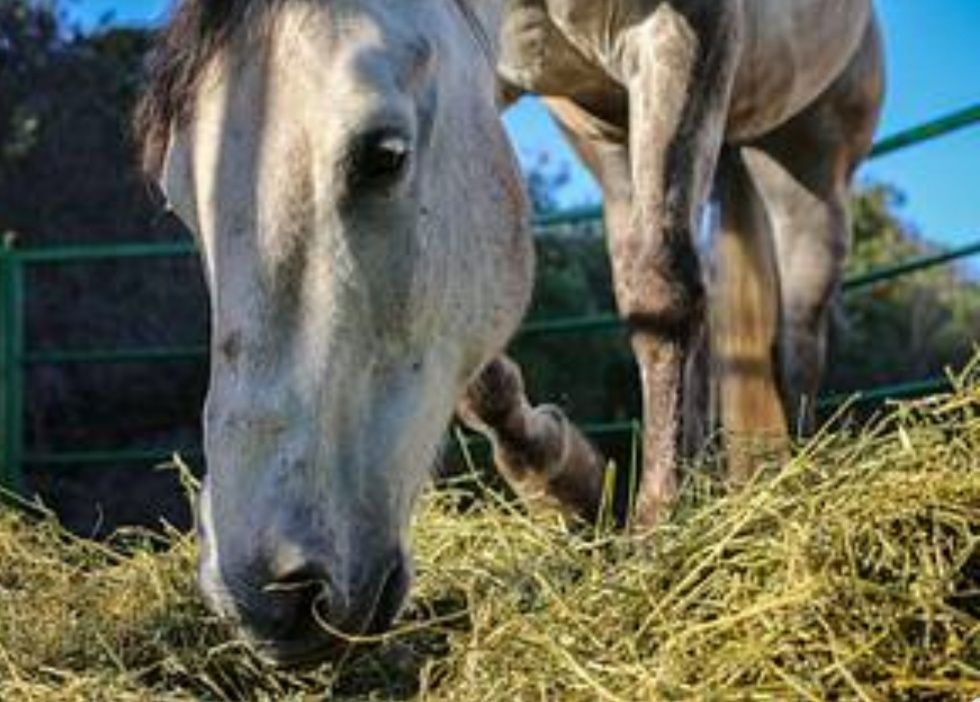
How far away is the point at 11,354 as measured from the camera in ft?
19.2

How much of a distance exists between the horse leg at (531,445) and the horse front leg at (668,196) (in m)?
0.34

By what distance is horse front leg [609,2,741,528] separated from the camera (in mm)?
3037

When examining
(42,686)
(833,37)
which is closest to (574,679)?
(42,686)

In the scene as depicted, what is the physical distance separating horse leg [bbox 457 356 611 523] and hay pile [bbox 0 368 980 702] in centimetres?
67

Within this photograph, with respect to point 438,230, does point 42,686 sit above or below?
below

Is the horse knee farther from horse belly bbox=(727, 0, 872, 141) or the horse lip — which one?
the horse lip

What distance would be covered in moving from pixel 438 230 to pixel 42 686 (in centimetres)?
Result: 79

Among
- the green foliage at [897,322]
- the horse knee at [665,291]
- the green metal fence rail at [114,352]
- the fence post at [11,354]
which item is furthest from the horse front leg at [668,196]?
the green foliage at [897,322]

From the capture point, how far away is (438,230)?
7.23 feet

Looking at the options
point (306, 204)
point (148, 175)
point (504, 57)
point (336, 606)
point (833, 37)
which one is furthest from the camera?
point (833, 37)

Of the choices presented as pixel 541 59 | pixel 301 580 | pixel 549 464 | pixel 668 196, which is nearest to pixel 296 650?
pixel 301 580

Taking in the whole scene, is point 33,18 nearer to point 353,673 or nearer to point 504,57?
point 504,57

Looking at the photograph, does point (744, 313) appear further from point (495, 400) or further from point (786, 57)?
point (495, 400)

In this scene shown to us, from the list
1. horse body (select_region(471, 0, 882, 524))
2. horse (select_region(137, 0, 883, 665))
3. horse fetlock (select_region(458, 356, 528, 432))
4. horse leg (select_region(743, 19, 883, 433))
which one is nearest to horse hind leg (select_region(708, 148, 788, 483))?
horse body (select_region(471, 0, 882, 524))
